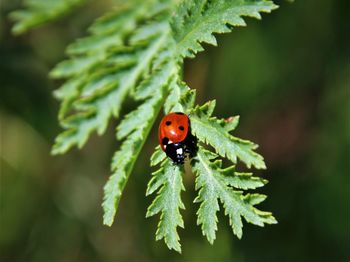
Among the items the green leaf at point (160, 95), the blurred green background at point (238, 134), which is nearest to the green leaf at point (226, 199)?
the green leaf at point (160, 95)

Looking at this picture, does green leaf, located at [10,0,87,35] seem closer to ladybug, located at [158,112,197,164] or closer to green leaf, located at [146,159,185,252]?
ladybug, located at [158,112,197,164]

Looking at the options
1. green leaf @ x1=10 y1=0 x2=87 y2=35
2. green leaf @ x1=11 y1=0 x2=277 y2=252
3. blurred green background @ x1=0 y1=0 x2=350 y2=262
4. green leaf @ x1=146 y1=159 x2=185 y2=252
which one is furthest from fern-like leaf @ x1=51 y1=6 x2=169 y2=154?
blurred green background @ x1=0 y1=0 x2=350 y2=262

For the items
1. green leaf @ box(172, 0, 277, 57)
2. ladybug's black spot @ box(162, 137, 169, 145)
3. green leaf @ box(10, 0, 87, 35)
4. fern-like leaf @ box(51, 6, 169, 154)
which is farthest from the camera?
green leaf @ box(10, 0, 87, 35)

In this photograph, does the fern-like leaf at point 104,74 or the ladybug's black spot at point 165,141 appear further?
the fern-like leaf at point 104,74

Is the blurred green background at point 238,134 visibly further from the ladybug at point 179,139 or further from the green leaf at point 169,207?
the green leaf at point 169,207

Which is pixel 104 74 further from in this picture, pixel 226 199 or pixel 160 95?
pixel 226 199

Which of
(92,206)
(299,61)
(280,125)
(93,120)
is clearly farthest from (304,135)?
(93,120)

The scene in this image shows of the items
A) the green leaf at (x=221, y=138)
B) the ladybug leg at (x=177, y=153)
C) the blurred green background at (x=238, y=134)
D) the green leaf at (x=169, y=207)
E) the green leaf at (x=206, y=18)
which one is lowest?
the blurred green background at (x=238, y=134)
